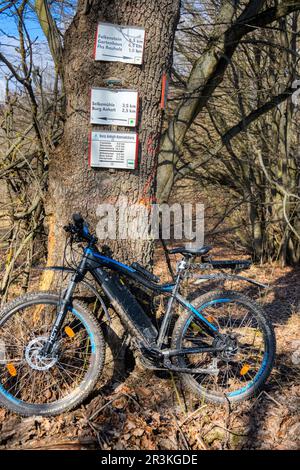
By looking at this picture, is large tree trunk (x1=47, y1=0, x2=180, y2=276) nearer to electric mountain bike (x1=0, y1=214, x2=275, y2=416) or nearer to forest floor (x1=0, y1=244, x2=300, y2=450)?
electric mountain bike (x1=0, y1=214, x2=275, y2=416)

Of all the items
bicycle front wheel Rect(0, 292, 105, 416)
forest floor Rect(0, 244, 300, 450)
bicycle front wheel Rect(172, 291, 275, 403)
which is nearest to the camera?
forest floor Rect(0, 244, 300, 450)

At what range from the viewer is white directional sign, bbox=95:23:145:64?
9.46 ft

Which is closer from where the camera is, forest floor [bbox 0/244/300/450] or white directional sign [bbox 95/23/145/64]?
forest floor [bbox 0/244/300/450]

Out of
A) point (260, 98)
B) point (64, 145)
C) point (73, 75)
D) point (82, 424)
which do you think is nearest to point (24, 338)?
point (82, 424)

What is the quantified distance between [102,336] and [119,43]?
1.91 metres

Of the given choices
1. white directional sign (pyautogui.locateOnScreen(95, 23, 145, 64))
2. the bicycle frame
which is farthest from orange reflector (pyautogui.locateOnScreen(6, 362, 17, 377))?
white directional sign (pyautogui.locateOnScreen(95, 23, 145, 64))

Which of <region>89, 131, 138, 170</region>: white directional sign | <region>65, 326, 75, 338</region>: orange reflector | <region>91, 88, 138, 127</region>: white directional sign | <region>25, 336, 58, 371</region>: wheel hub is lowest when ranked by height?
<region>25, 336, 58, 371</region>: wheel hub

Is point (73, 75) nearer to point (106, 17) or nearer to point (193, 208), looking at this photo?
point (106, 17)

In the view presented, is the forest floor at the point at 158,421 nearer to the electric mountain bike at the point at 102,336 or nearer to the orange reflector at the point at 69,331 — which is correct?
the electric mountain bike at the point at 102,336

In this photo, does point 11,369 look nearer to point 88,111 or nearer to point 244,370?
point 244,370

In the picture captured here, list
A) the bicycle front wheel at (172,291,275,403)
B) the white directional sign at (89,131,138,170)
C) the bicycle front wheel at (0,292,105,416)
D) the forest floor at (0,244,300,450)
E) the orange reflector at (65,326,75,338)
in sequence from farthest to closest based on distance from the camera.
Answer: the white directional sign at (89,131,138,170)
the bicycle front wheel at (172,291,275,403)
the orange reflector at (65,326,75,338)
the bicycle front wheel at (0,292,105,416)
the forest floor at (0,244,300,450)

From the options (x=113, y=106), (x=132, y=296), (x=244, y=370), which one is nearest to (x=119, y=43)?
(x=113, y=106)

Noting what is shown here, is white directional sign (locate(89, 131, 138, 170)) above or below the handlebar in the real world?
above

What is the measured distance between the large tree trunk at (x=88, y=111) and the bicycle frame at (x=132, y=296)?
33 centimetres
